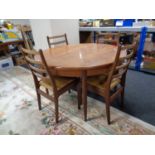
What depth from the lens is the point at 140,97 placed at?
6.78 feet

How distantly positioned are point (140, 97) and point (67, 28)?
202 cm

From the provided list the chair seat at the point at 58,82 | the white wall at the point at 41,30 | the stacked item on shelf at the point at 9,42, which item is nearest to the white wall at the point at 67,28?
the white wall at the point at 41,30

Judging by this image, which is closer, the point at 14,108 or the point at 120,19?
the point at 14,108

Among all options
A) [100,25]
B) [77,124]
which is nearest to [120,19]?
[100,25]

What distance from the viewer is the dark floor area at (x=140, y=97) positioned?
176cm

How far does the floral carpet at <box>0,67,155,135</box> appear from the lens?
157 cm

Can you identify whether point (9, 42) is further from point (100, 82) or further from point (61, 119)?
point (100, 82)

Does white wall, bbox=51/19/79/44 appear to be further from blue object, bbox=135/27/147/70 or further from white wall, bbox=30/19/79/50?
blue object, bbox=135/27/147/70

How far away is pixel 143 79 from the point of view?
258 centimetres

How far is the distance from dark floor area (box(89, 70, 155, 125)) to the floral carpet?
0.38ft

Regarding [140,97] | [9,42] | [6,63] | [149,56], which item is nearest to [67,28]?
[9,42]

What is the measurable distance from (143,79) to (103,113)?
1210 millimetres
